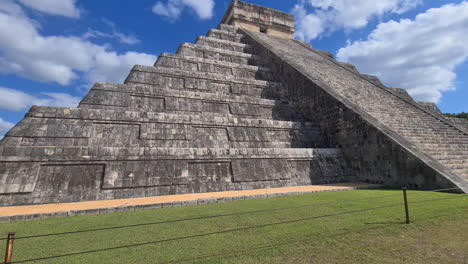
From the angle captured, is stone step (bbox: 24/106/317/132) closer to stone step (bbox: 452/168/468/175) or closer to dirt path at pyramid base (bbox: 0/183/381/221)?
dirt path at pyramid base (bbox: 0/183/381/221)

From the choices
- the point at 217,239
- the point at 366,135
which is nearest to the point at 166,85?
the point at 366,135

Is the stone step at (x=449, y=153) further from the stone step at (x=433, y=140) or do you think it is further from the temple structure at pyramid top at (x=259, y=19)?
the temple structure at pyramid top at (x=259, y=19)

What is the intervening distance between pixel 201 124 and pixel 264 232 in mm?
6441

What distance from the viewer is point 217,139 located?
9602 mm

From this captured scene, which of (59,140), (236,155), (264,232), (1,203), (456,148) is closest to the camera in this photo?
(264,232)

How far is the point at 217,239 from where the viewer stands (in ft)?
11.7

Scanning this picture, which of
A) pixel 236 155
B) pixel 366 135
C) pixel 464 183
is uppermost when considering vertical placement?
pixel 366 135

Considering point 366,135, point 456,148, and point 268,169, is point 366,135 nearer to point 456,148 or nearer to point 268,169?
point 456,148

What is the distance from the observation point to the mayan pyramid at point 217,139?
6.80 m

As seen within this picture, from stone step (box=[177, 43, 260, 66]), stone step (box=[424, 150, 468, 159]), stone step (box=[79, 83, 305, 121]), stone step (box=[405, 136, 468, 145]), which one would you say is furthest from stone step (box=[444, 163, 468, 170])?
stone step (box=[177, 43, 260, 66])

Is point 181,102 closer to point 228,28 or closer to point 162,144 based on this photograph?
point 162,144

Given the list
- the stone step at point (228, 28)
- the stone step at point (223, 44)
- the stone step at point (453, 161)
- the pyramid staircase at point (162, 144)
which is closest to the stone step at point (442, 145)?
the stone step at point (453, 161)

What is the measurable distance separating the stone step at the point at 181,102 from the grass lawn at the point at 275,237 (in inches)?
245

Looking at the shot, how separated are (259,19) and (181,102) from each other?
59.1 ft
